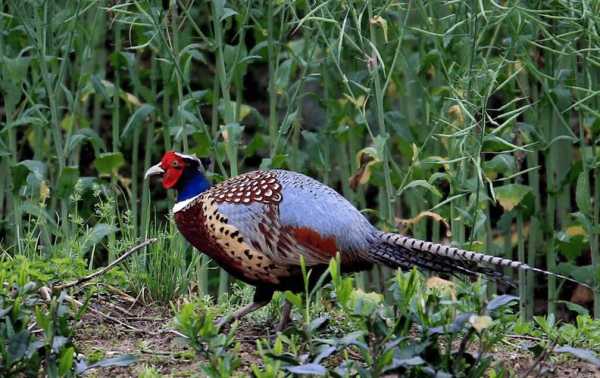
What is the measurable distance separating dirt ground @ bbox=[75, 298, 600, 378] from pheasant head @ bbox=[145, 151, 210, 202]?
52 cm

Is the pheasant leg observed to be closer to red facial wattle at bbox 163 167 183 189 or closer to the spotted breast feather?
the spotted breast feather

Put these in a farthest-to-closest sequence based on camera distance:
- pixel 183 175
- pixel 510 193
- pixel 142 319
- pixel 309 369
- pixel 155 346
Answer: pixel 510 193
pixel 183 175
pixel 142 319
pixel 155 346
pixel 309 369

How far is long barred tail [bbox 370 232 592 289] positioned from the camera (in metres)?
5.03

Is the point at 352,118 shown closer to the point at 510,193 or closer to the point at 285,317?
the point at 510,193

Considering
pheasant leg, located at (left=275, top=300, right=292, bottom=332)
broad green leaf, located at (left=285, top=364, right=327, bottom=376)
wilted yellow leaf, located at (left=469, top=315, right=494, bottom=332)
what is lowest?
pheasant leg, located at (left=275, top=300, right=292, bottom=332)

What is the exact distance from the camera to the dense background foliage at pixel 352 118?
593cm

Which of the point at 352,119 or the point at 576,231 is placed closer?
the point at 576,231

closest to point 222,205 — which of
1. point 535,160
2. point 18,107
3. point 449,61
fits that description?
point 449,61

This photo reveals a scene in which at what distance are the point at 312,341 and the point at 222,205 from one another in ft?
3.51

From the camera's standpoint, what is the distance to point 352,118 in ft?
24.0

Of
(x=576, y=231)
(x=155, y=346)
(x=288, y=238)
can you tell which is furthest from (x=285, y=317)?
(x=576, y=231)

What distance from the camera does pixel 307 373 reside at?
4.08 metres

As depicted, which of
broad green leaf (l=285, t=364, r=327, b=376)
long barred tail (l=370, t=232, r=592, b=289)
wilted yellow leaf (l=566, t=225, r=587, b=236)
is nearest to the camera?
broad green leaf (l=285, t=364, r=327, b=376)

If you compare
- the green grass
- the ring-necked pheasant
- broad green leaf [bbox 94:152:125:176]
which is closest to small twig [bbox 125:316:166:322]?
the green grass
